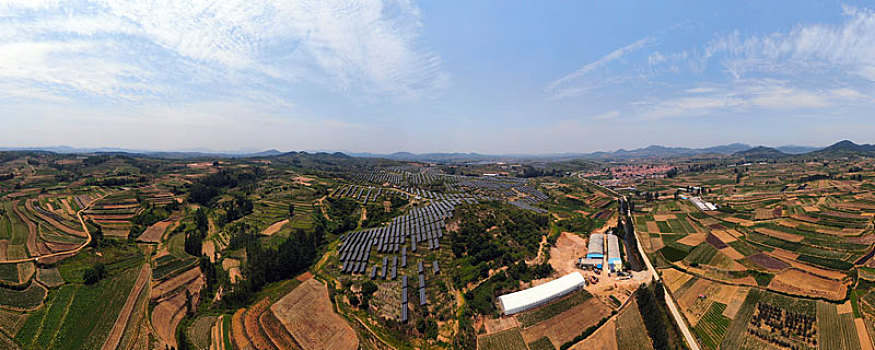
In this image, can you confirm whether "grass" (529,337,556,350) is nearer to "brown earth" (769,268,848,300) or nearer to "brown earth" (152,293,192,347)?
"brown earth" (769,268,848,300)

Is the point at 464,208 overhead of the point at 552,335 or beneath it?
overhead

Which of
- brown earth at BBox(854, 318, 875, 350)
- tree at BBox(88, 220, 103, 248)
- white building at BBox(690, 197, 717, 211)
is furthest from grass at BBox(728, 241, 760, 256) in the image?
tree at BBox(88, 220, 103, 248)

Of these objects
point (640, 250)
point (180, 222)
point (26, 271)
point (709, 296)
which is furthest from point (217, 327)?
point (640, 250)

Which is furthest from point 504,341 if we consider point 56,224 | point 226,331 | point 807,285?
point 56,224

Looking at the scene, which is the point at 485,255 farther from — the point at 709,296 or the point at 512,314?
the point at 709,296

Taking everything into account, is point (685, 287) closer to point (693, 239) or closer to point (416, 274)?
point (693, 239)
